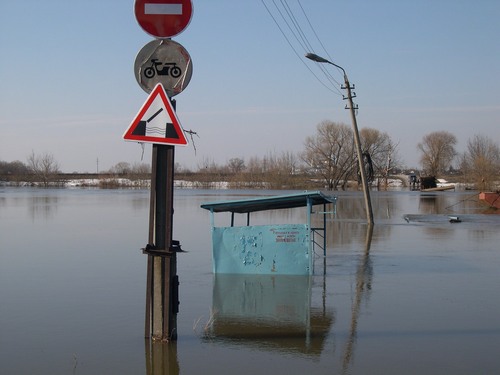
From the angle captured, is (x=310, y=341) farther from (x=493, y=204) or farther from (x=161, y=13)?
(x=493, y=204)

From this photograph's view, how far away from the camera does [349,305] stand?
9.26 metres

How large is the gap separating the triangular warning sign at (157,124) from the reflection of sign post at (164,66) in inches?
9.8

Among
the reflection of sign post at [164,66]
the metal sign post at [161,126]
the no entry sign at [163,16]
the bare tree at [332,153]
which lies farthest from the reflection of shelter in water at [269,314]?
the bare tree at [332,153]

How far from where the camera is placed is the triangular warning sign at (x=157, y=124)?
642cm

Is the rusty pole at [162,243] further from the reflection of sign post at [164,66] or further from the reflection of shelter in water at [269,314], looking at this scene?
the reflection of shelter in water at [269,314]

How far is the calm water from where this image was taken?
646cm

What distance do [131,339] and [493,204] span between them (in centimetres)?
3351

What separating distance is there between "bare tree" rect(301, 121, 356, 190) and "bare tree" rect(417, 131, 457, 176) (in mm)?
25951

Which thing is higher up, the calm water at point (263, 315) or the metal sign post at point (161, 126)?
the metal sign post at point (161, 126)

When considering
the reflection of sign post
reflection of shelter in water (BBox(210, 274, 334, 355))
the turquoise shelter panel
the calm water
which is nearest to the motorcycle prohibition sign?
the reflection of sign post

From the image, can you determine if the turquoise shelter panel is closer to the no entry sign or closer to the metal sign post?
the metal sign post

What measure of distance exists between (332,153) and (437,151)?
27967 mm

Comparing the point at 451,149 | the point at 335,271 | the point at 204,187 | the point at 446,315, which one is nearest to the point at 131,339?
the point at 446,315

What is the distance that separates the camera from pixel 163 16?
256 inches
